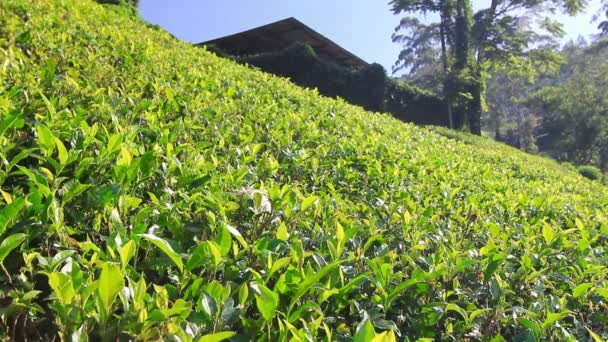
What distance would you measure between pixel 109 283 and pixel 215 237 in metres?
0.51

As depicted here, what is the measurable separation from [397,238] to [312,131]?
2.00 m

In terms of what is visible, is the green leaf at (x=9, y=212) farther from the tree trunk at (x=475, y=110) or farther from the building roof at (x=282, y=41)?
the tree trunk at (x=475, y=110)

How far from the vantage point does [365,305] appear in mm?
1521

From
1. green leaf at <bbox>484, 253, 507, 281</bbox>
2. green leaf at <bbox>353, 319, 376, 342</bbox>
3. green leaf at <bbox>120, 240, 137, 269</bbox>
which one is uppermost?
green leaf at <bbox>120, 240, 137, 269</bbox>

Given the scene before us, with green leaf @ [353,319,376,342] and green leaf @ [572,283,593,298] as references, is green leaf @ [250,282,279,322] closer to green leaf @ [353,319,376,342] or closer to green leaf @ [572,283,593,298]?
green leaf @ [353,319,376,342]

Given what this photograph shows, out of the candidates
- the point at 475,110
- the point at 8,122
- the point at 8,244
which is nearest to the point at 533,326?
the point at 8,244

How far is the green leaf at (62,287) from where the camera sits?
985 mm

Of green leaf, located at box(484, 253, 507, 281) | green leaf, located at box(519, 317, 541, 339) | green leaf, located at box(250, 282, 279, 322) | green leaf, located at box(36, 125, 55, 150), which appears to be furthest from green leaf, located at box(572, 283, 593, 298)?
green leaf, located at box(36, 125, 55, 150)

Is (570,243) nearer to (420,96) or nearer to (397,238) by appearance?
(397,238)

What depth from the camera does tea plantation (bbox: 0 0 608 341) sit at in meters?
1.14

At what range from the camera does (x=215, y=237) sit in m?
1.46

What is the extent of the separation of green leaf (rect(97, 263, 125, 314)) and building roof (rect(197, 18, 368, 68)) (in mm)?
22883

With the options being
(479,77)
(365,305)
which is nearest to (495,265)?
(365,305)

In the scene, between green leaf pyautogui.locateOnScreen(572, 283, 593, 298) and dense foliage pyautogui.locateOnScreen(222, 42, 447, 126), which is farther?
dense foliage pyautogui.locateOnScreen(222, 42, 447, 126)
